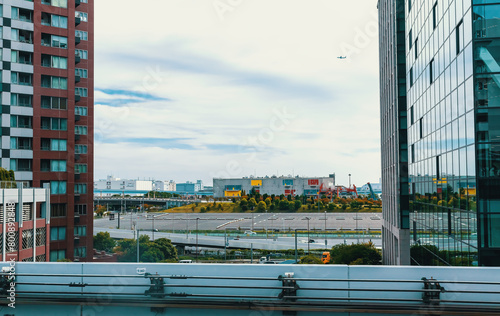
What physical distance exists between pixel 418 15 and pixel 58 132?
99.2 feet

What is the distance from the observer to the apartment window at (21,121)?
3447 cm

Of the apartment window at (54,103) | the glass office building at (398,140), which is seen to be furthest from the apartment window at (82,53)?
the glass office building at (398,140)

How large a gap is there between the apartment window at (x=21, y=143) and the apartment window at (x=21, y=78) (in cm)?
464

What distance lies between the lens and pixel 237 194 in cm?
10388

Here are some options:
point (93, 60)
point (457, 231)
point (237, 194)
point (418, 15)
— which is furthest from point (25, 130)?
point (237, 194)

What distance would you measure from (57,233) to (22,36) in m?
17.1

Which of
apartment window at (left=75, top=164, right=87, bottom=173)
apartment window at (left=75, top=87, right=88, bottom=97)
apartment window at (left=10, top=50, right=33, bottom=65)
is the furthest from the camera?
apartment window at (left=75, top=87, right=88, bottom=97)

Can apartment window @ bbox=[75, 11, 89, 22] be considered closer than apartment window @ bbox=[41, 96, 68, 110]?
No

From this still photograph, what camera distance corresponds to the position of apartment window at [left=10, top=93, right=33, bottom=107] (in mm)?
34438

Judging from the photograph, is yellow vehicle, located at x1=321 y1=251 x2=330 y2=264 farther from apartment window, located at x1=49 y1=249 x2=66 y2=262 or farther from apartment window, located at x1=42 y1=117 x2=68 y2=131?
apartment window, located at x1=42 y1=117 x2=68 y2=131

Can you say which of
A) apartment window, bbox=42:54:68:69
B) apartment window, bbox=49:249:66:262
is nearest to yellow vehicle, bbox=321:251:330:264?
apartment window, bbox=49:249:66:262

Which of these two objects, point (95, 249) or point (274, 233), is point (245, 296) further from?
point (274, 233)

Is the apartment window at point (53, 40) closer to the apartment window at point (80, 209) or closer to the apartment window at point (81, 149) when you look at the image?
the apartment window at point (81, 149)

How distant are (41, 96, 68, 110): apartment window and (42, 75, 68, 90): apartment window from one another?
1.04 meters
